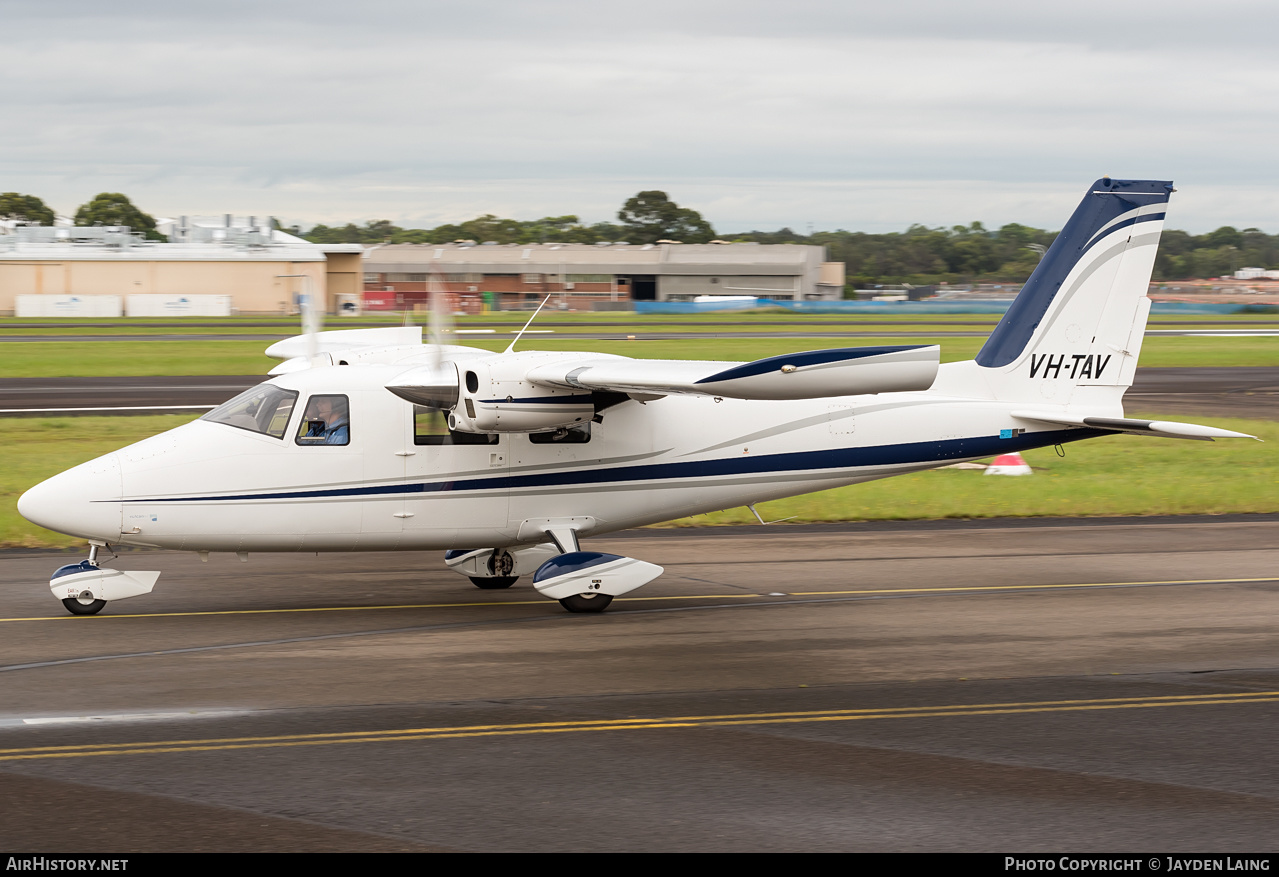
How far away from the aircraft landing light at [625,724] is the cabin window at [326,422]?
4.51 m

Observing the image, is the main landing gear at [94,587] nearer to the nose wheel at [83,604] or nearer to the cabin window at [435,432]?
the nose wheel at [83,604]

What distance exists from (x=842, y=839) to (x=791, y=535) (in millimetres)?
10976

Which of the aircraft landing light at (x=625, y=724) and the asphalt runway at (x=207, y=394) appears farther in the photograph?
the asphalt runway at (x=207, y=394)

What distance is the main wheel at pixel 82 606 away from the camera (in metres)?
12.4

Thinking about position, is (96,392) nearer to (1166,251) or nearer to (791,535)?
(791,535)

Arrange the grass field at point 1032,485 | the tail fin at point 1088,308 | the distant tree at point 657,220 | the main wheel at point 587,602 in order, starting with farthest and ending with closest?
the distant tree at point 657,220
the grass field at point 1032,485
the tail fin at point 1088,308
the main wheel at point 587,602

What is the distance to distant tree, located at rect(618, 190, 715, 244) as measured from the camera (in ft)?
480

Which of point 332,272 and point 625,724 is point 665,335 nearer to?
point 332,272

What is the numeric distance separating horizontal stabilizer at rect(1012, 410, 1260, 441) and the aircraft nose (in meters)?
9.96

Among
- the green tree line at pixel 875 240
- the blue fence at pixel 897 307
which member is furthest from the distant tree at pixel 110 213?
the blue fence at pixel 897 307

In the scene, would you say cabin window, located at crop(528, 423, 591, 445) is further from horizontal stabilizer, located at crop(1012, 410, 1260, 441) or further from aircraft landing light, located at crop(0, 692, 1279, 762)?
horizontal stabilizer, located at crop(1012, 410, 1260, 441)

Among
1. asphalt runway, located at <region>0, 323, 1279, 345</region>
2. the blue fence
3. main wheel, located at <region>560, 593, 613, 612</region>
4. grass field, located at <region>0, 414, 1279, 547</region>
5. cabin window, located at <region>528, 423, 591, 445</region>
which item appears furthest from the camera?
the blue fence

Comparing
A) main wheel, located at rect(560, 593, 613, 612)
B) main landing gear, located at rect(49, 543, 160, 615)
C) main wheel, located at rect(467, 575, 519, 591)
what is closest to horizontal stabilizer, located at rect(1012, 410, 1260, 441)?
main wheel, located at rect(560, 593, 613, 612)

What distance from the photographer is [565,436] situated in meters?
13.4
